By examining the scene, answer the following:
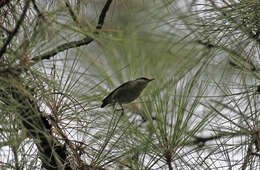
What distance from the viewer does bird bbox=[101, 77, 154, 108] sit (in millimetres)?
1789

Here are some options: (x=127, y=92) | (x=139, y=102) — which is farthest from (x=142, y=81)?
(x=139, y=102)

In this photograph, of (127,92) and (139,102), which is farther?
(127,92)

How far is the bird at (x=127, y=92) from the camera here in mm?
1789

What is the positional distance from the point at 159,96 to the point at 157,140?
179mm

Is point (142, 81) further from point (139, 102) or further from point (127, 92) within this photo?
point (139, 102)

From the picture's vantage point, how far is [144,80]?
1.92m

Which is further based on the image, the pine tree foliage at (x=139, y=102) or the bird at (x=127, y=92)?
the bird at (x=127, y=92)

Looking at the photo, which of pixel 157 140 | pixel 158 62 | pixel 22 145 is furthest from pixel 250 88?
pixel 22 145

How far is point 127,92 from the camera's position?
1.89m

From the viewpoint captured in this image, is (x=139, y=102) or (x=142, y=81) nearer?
(x=139, y=102)

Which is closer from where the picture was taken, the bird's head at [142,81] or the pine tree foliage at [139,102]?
the pine tree foliage at [139,102]

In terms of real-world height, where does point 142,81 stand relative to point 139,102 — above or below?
above

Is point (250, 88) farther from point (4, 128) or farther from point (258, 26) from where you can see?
point (4, 128)

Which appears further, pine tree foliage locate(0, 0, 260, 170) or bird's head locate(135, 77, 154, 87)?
bird's head locate(135, 77, 154, 87)
